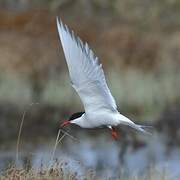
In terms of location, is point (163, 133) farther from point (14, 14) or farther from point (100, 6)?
point (100, 6)

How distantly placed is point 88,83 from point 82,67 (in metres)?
0.19

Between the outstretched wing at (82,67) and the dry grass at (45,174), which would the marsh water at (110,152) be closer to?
the outstretched wing at (82,67)

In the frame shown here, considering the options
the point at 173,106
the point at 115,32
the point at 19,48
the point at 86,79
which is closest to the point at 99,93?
the point at 86,79

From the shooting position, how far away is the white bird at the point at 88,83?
8.31 m

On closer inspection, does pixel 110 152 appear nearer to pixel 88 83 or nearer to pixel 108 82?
pixel 108 82

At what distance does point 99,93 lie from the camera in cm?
862

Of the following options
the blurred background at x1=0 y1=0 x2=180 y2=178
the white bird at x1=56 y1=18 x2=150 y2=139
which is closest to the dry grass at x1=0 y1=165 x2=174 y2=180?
the white bird at x1=56 y1=18 x2=150 y2=139

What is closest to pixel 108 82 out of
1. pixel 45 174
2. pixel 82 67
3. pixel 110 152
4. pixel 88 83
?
pixel 110 152

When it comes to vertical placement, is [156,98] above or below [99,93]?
below

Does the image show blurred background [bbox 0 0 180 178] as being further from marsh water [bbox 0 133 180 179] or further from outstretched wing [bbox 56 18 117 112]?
outstretched wing [bbox 56 18 117 112]

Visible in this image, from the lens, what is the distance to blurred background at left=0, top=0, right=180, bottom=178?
14.5 meters

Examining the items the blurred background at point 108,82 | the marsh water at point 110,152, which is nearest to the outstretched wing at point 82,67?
the blurred background at point 108,82

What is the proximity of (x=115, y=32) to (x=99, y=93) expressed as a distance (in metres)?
13.1

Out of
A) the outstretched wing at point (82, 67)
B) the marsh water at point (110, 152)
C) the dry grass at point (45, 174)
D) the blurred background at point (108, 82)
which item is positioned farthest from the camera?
the blurred background at point (108, 82)
